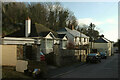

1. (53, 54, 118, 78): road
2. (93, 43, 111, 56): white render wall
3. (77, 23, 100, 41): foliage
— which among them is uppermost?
(77, 23, 100, 41): foliage

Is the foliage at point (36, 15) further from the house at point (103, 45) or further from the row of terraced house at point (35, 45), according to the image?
the house at point (103, 45)

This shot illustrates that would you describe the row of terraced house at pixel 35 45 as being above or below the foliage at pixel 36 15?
below

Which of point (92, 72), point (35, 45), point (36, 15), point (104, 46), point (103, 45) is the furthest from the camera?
point (103, 45)

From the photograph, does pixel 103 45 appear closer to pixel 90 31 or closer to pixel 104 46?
pixel 104 46

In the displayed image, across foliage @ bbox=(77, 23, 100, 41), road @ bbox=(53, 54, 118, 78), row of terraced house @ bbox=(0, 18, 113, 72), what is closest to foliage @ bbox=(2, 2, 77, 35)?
row of terraced house @ bbox=(0, 18, 113, 72)

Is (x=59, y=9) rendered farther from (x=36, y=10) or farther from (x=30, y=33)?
(x=30, y=33)

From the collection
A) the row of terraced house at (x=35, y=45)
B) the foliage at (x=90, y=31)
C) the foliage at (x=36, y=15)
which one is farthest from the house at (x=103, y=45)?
the foliage at (x=90, y=31)

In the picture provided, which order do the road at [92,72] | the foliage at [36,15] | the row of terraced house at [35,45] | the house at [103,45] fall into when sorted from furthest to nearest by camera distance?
the house at [103,45], the foliage at [36,15], the road at [92,72], the row of terraced house at [35,45]

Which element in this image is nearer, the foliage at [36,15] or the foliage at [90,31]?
the foliage at [36,15]

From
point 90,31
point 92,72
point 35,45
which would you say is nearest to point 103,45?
point 90,31

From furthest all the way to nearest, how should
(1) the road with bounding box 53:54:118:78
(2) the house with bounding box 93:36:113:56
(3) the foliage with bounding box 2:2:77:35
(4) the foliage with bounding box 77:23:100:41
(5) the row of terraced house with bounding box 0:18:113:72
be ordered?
(4) the foliage with bounding box 77:23:100:41 < (2) the house with bounding box 93:36:113:56 < (3) the foliage with bounding box 2:2:77:35 < (1) the road with bounding box 53:54:118:78 < (5) the row of terraced house with bounding box 0:18:113:72

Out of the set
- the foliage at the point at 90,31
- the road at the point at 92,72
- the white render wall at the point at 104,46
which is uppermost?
the foliage at the point at 90,31

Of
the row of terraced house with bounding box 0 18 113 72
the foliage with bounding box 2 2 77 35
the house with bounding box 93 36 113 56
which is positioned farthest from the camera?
the house with bounding box 93 36 113 56

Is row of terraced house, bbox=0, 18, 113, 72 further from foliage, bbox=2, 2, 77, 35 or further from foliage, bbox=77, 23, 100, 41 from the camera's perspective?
foliage, bbox=77, 23, 100, 41
